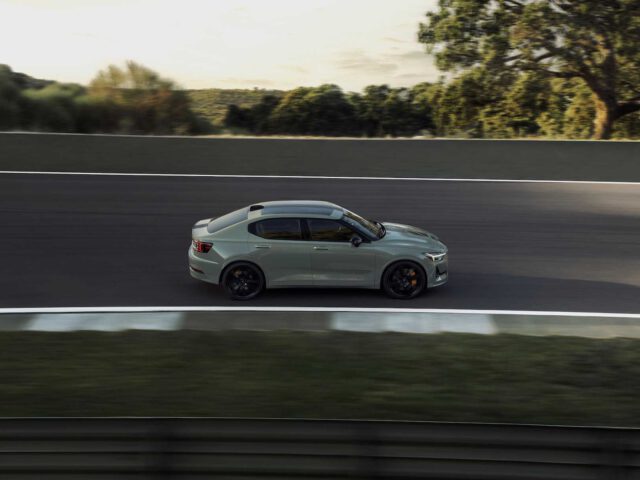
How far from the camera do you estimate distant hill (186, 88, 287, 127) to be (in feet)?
101

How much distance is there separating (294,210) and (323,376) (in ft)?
14.4

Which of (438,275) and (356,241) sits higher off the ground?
(356,241)

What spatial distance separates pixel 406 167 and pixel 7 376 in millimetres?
13577

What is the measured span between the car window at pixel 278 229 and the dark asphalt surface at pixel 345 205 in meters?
0.90

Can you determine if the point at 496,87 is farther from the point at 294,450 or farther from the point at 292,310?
the point at 294,450

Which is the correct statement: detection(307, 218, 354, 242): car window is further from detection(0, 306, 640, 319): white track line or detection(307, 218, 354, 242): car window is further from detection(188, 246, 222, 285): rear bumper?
detection(188, 246, 222, 285): rear bumper

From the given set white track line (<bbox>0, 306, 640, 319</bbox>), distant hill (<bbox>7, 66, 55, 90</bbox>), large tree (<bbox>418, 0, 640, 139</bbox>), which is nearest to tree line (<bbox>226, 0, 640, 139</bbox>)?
large tree (<bbox>418, 0, 640, 139</bbox>)

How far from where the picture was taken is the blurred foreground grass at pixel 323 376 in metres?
7.64

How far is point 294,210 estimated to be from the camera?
12336mm

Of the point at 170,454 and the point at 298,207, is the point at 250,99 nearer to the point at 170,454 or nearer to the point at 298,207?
the point at 298,207

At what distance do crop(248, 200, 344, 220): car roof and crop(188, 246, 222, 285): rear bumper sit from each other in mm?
893

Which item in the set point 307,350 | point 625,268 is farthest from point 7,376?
point 625,268

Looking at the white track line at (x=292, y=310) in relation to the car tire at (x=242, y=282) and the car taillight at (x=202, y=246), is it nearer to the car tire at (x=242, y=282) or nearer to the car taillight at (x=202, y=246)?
the car tire at (x=242, y=282)

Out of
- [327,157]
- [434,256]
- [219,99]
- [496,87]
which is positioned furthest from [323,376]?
[219,99]
